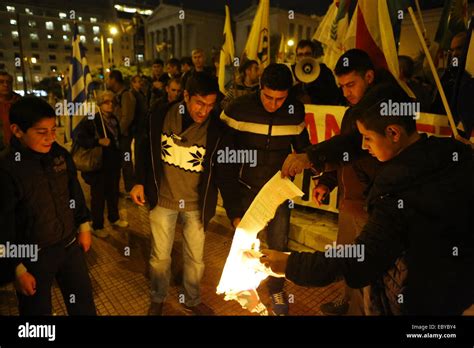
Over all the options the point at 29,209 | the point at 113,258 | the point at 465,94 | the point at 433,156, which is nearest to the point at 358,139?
the point at 465,94

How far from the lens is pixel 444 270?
1631 mm

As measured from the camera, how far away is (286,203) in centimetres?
347

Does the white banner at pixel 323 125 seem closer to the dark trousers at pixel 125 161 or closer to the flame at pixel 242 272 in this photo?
the dark trousers at pixel 125 161

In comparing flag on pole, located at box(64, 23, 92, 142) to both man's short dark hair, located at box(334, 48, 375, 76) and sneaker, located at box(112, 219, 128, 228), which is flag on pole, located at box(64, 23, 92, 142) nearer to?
sneaker, located at box(112, 219, 128, 228)

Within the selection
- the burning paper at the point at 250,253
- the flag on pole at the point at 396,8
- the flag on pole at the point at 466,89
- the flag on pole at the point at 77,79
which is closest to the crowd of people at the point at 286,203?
the burning paper at the point at 250,253

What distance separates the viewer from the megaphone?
5.36 metres

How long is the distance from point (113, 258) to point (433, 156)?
414 cm

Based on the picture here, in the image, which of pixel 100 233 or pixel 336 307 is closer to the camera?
pixel 336 307

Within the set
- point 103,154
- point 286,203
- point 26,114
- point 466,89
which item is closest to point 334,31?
Result: point 466,89

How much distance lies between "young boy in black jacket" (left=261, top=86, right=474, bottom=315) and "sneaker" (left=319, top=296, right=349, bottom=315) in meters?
1.85

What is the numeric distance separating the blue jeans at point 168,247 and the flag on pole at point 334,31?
146 inches

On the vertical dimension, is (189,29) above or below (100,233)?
above

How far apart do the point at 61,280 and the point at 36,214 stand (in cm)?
59

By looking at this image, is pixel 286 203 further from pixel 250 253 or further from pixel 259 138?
pixel 250 253
